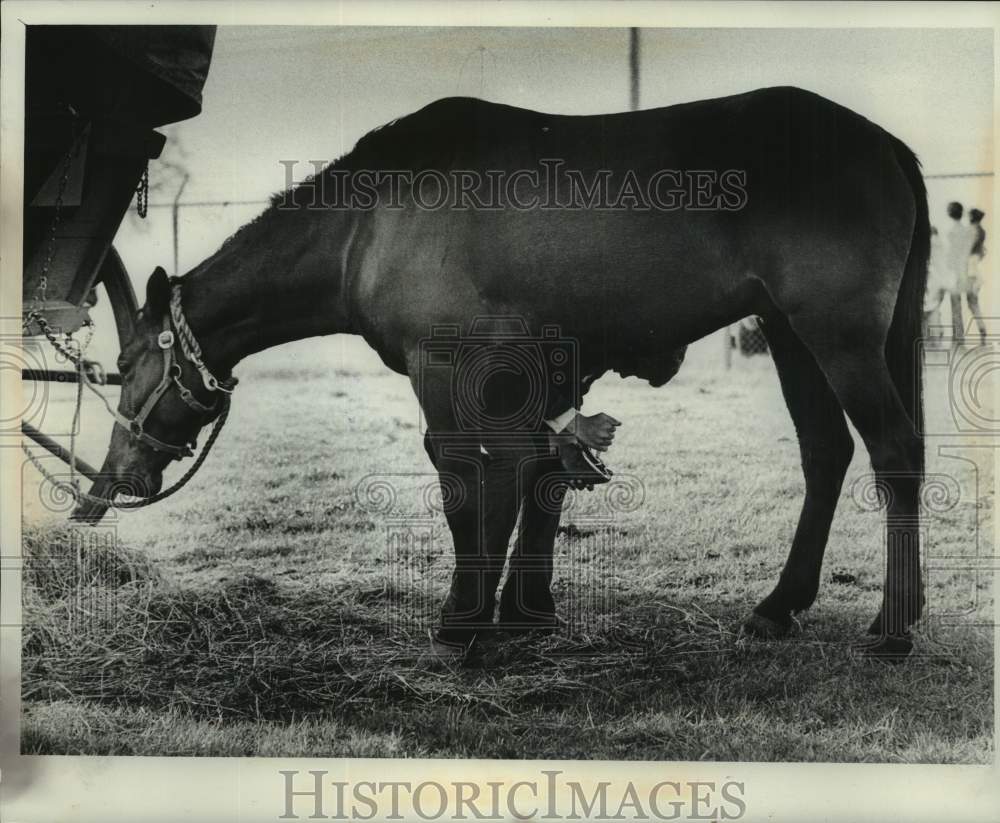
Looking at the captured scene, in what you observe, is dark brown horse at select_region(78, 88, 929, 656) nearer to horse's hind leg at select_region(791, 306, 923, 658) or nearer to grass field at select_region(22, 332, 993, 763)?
horse's hind leg at select_region(791, 306, 923, 658)

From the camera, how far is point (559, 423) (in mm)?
4730

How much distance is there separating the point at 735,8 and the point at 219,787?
3803 millimetres

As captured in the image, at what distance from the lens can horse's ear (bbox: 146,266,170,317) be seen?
4797 millimetres

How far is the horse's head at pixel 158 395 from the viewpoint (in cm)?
483

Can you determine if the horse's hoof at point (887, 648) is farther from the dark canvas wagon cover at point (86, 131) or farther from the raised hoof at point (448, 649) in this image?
the dark canvas wagon cover at point (86, 131)

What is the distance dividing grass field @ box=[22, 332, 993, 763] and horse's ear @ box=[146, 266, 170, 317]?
444 millimetres

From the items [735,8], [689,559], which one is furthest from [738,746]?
[735,8]

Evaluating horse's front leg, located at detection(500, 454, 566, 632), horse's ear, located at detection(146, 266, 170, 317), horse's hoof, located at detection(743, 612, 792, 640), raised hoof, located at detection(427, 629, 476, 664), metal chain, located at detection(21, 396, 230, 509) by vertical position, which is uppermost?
horse's ear, located at detection(146, 266, 170, 317)

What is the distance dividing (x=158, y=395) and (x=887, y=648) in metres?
3.14

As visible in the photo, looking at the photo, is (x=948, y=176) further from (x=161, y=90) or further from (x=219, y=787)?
(x=219, y=787)

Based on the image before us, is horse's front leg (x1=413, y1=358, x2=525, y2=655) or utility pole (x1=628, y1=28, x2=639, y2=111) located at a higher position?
utility pole (x1=628, y1=28, x2=639, y2=111)

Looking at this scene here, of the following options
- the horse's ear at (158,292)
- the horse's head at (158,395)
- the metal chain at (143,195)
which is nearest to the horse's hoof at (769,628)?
the horse's head at (158,395)

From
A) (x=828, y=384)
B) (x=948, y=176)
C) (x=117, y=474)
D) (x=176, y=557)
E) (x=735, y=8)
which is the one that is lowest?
(x=176, y=557)
